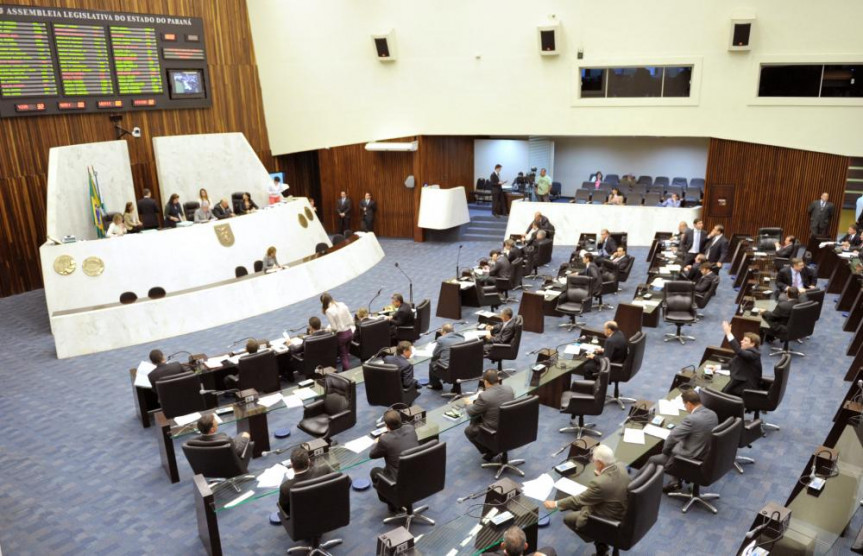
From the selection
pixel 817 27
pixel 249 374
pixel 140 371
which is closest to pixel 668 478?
pixel 249 374

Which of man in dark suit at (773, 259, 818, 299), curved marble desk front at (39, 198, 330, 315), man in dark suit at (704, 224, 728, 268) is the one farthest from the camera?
man in dark suit at (704, 224, 728, 268)

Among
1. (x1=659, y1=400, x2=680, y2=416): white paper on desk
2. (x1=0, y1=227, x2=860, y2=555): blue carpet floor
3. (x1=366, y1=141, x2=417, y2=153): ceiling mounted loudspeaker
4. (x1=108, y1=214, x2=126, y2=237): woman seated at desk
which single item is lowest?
(x1=0, y1=227, x2=860, y2=555): blue carpet floor

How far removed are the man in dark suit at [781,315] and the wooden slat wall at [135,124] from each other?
47.1ft

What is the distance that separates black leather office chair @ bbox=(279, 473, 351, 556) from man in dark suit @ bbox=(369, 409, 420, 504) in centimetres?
63

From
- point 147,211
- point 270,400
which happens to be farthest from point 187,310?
point 270,400

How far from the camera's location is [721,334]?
35.1 feet

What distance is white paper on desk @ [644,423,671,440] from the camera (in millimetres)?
6273

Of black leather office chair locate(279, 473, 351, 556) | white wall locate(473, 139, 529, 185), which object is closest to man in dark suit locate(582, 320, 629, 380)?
black leather office chair locate(279, 473, 351, 556)

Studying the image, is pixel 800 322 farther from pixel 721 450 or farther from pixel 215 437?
pixel 215 437

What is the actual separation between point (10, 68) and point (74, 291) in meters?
5.35

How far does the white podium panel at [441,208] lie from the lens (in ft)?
59.3

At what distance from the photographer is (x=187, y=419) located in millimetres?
7020

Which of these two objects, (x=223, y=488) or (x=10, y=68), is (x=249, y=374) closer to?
(x=223, y=488)

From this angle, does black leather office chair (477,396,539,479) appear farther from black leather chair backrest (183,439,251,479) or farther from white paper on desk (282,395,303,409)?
black leather chair backrest (183,439,251,479)
